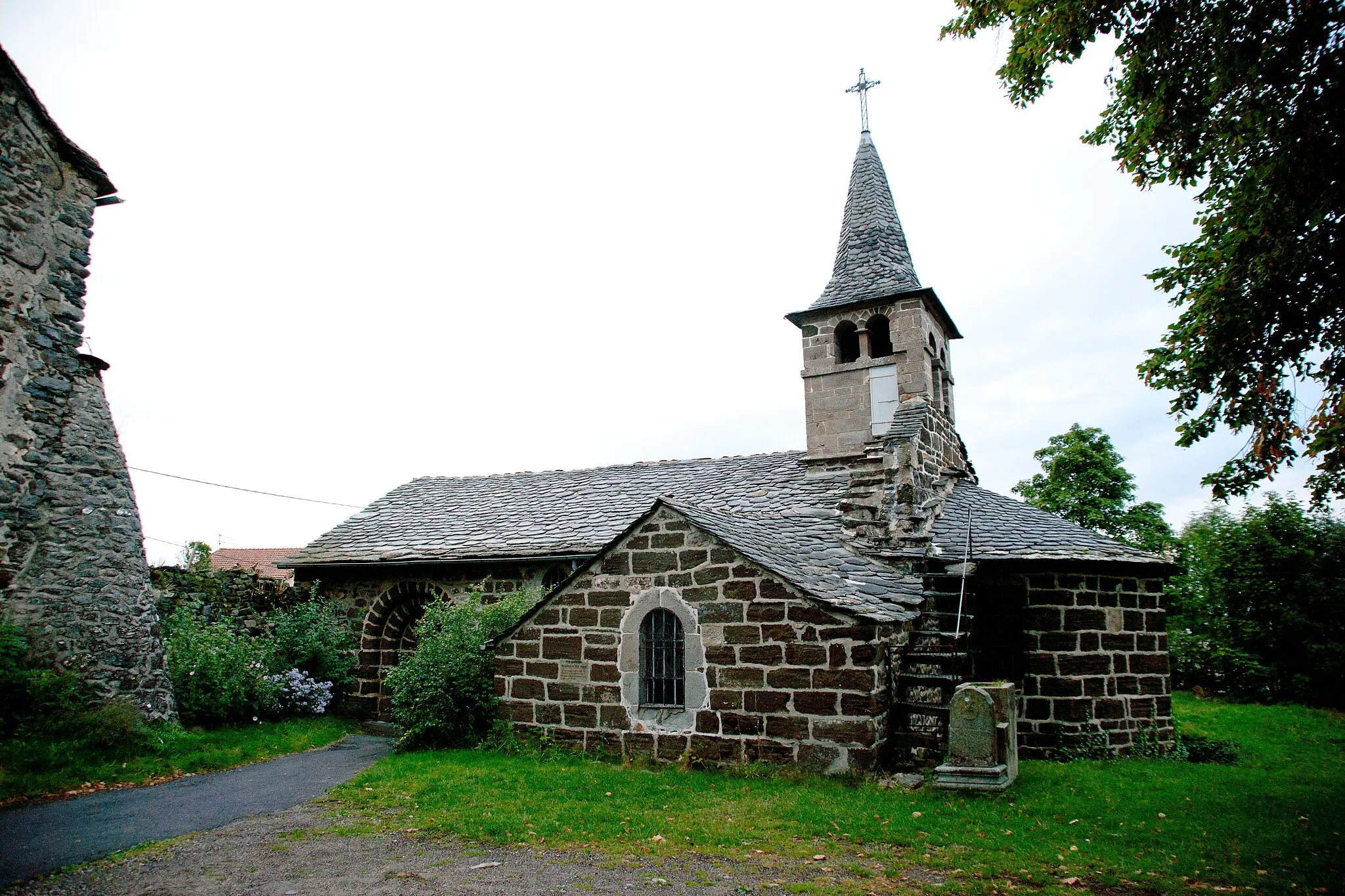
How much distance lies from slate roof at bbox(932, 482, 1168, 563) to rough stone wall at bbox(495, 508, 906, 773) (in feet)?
10.2

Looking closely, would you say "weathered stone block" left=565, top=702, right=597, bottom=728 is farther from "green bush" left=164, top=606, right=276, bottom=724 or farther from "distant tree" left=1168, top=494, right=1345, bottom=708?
"distant tree" left=1168, top=494, right=1345, bottom=708

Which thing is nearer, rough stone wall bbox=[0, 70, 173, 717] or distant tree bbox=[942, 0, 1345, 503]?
distant tree bbox=[942, 0, 1345, 503]

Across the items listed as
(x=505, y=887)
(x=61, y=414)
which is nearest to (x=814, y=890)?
(x=505, y=887)

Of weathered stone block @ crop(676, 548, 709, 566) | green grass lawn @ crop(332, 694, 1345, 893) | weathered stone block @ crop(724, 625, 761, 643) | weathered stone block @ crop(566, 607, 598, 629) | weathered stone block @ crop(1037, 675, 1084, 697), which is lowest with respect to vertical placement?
green grass lawn @ crop(332, 694, 1345, 893)

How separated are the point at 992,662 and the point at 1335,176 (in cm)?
804

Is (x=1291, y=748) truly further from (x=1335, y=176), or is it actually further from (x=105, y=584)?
(x=105, y=584)

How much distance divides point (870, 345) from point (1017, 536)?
5573 millimetres

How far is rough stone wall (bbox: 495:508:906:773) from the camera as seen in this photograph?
8695 millimetres

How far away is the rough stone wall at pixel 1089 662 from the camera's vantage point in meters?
11.4

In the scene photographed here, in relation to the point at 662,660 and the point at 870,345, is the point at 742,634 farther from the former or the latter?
the point at 870,345

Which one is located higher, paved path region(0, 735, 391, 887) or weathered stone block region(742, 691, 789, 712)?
weathered stone block region(742, 691, 789, 712)

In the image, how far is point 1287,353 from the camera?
7711mm

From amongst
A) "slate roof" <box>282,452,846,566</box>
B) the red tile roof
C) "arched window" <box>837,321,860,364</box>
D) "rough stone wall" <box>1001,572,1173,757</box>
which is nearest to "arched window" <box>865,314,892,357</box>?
"arched window" <box>837,321,860,364</box>

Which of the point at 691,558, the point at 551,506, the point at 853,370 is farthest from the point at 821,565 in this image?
the point at 551,506
